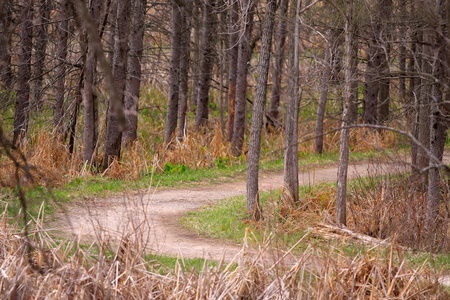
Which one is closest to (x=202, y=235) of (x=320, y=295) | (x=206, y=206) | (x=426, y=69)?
(x=206, y=206)

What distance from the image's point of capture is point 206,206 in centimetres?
884

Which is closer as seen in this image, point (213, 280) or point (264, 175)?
point (213, 280)

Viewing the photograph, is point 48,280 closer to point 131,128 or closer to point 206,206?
point 206,206

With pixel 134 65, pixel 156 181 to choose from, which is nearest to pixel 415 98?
pixel 156 181

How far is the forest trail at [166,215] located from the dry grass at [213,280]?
10.3 inches

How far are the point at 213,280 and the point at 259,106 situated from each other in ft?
11.0

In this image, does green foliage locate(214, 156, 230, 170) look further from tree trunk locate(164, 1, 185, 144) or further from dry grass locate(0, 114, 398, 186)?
tree trunk locate(164, 1, 185, 144)

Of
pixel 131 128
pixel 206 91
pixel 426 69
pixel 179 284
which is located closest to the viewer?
pixel 179 284

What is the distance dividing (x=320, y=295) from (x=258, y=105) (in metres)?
3.49

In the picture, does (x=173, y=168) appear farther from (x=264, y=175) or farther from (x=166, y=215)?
(x=166, y=215)

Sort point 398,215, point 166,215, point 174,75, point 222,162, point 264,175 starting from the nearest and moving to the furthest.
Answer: point 398,215 < point 166,215 < point 264,175 < point 222,162 < point 174,75

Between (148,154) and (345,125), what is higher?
(345,125)

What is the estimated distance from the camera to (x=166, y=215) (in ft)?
27.0

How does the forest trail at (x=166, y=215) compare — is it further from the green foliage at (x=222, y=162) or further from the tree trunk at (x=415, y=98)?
the green foliage at (x=222, y=162)
